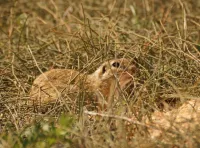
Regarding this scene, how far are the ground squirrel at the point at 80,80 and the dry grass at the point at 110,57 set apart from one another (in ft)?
0.30

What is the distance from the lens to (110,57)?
5363 mm

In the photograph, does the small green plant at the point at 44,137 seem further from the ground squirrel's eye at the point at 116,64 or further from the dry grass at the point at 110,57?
the ground squirrel's eye at the point at 116,64

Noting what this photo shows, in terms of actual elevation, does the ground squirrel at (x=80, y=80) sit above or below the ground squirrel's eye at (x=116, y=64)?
below

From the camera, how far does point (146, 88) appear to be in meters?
4.73

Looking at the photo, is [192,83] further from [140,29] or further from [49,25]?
[49,25]

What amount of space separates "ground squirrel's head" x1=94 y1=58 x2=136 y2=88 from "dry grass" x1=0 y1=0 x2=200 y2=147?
0.26 ft

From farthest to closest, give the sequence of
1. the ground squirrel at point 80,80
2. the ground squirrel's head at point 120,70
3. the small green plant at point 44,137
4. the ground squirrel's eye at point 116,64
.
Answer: the ground squirrel's eye at point 116,64 < the ground squirrel's head at point 120,70 < the ground squirrel at point 80,80 < the small green plant at point 44,137

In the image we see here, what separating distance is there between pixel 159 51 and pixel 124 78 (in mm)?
460

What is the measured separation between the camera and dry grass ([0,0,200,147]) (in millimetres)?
3760

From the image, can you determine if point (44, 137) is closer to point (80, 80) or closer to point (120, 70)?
point (80, 80)

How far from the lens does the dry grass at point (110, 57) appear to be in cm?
376

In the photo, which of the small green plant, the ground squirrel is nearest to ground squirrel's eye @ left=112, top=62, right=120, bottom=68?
the ground squirrel

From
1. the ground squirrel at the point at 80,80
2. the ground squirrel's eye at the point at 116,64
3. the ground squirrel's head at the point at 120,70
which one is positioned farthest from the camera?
the ground squirrel's eye at the point at 116,64

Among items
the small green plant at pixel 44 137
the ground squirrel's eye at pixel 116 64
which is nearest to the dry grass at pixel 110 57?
the small green plant at pixel 44 137
